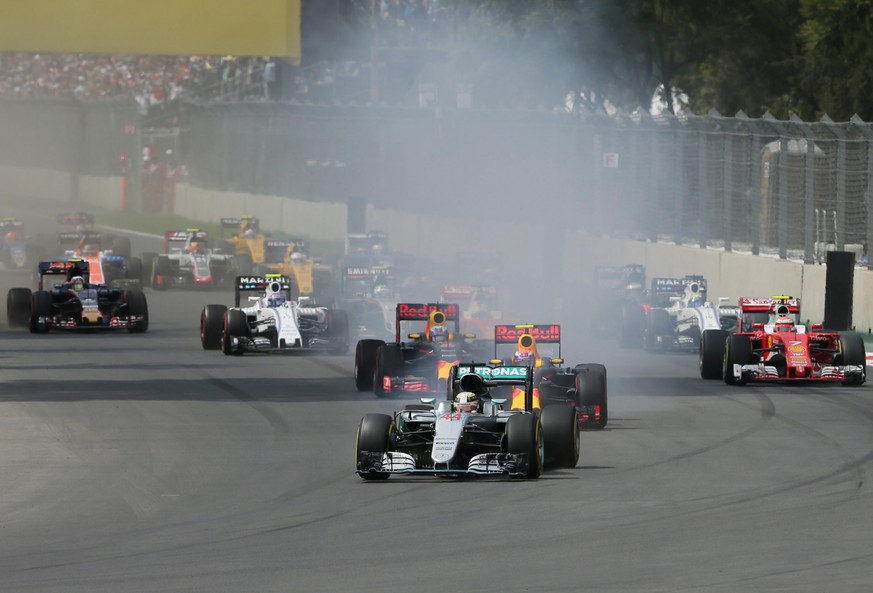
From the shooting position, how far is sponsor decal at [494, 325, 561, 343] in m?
18.7

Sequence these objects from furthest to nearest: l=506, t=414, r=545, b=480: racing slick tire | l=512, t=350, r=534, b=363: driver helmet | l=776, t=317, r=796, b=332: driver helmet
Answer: l=776, t=317, r=796, b=332: driver helmet < l=512, t=350, r=534, b=363: driver helmet < l=506, t=414, r=545, b=480: racing slick tire

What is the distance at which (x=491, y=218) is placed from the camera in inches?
1736

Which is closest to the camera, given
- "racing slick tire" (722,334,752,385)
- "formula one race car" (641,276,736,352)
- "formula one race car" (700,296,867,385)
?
"formula one race car" (700,296,867,385)

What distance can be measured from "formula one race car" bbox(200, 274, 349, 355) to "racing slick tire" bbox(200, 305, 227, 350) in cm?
30

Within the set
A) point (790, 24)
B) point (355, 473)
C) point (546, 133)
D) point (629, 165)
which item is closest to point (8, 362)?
point (355, 473)

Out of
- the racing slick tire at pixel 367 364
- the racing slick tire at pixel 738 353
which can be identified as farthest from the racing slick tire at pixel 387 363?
the racing slick tire at pixel 738 353

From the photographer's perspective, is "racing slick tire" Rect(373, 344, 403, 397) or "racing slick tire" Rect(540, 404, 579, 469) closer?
"racing slick tire" Rect(540, 404, 579, 469)

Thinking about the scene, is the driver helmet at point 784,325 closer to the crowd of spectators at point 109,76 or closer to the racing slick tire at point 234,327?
the racing slick tire at point 234,327

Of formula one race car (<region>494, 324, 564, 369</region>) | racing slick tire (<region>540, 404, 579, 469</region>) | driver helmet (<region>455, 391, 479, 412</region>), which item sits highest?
formula one race car (<region>494, 324, 564, 369</region>)

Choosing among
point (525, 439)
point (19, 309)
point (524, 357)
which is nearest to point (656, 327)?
point (524, 357)

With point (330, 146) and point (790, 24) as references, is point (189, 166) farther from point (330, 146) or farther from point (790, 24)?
point (790, 24)

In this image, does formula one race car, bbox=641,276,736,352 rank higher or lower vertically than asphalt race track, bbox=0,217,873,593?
higher

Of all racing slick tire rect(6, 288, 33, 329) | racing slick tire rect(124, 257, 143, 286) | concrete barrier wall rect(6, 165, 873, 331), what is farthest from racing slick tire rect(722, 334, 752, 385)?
racing slick tire rect(124, 257, 143, 286)

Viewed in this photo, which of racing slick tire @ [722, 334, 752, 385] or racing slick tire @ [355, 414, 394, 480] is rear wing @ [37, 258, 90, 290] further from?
racing slick tire @ [355, 414, 394, 480]
